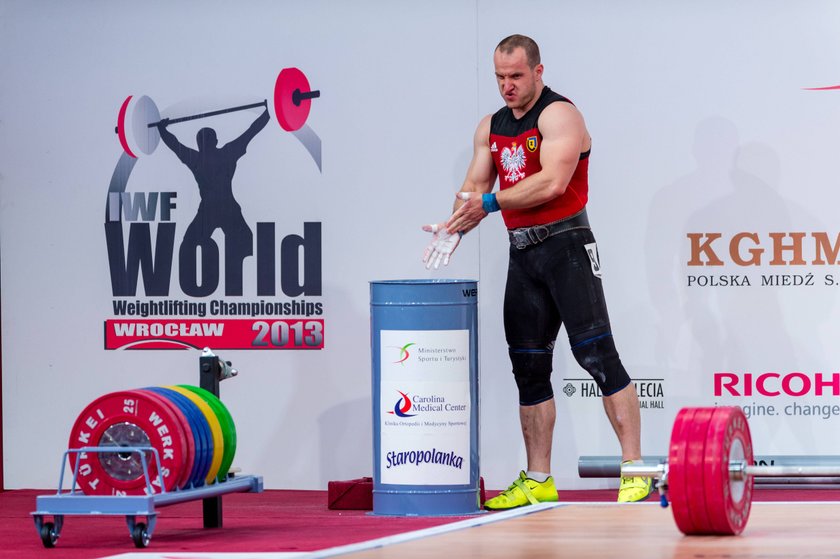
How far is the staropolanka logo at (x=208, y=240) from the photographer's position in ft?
19.5

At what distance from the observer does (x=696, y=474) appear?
303cm

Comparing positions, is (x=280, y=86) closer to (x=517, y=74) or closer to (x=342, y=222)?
(x=342, y=222)

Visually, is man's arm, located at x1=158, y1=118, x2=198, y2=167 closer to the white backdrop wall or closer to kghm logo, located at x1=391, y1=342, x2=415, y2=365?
the white backdrop wall

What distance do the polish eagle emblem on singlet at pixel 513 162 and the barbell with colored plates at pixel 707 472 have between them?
1919 mm

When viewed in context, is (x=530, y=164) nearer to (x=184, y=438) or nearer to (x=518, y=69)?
(x=518, y=69)

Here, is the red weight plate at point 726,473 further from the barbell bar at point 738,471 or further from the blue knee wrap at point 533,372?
the blue knee wrap at point 533,372

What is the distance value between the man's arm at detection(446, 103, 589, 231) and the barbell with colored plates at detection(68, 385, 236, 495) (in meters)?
1.25

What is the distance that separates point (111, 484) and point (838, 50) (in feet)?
11.4

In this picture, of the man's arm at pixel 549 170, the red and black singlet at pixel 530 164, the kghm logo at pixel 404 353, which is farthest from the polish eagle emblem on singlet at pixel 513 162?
the kghm logo at pixel 404 353

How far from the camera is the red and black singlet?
4.95 m

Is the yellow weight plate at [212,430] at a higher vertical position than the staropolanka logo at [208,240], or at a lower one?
lower

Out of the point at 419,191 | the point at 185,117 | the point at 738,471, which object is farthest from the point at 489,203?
the point at 738,471

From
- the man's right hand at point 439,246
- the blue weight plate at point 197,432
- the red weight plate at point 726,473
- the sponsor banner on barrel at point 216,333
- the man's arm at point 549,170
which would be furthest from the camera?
the sponsor banner on barrel at point 216,333

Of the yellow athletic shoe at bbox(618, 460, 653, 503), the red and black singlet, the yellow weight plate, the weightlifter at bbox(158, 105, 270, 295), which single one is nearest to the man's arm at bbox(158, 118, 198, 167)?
the weightlifter at bbox(158, 105, 270, 295)
